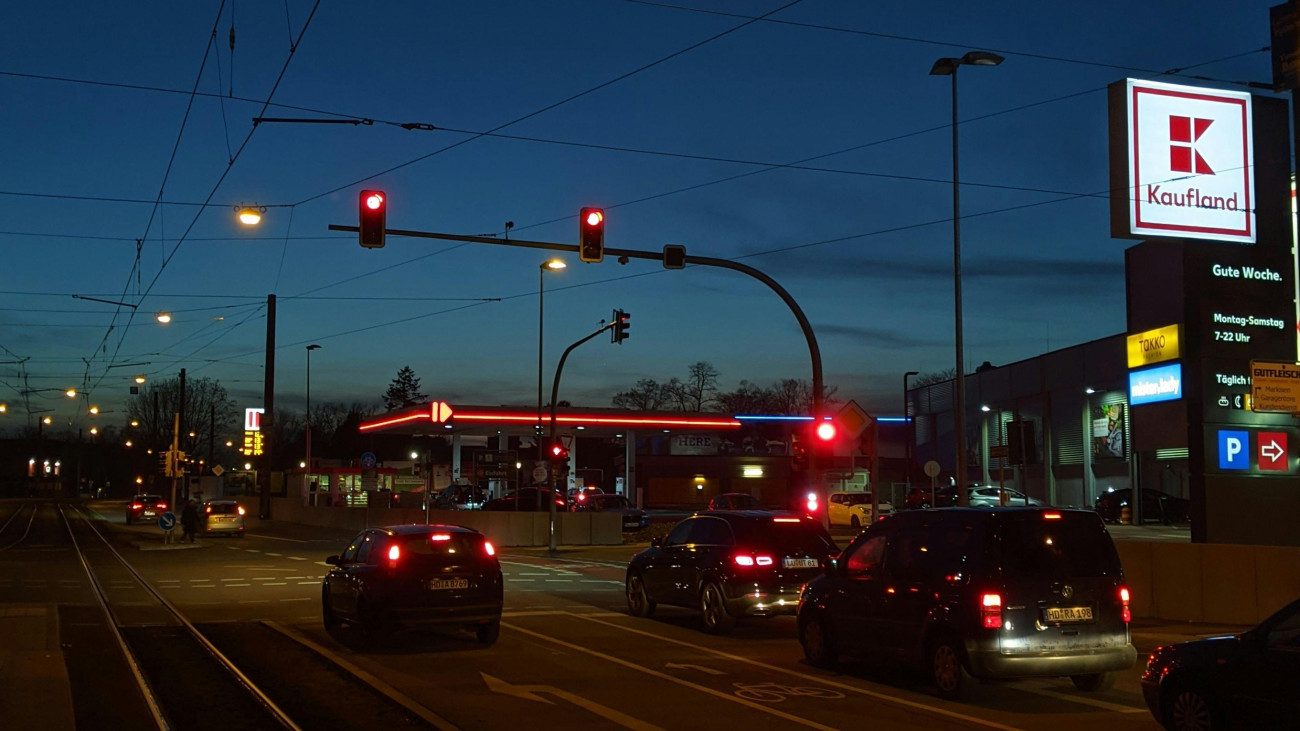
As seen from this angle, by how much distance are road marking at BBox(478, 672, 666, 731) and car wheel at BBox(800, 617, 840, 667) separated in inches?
125

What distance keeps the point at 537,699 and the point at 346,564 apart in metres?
5.79

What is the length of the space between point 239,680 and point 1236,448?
17.6 meters

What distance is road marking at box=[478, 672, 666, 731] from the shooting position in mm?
9781

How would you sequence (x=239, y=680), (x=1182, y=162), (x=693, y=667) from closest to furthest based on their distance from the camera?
(x=239, y=680), (x=693, y=667), (x=1182, y=162)

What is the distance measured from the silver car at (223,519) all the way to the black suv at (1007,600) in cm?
4154

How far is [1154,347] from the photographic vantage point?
936 inches

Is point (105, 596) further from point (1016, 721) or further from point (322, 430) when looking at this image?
point (322, 430)

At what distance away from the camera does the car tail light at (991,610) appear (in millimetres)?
10719

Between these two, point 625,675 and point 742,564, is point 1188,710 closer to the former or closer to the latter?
point 625,675

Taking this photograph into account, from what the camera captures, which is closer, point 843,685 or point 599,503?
point 843,685

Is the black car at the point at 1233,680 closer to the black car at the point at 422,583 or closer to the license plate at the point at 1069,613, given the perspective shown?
the license plate at the point at 1069,613

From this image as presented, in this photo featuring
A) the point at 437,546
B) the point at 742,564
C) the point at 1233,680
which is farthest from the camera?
the point at 742,564

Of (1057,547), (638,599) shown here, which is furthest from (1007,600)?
(638,599)

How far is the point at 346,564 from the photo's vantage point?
627 inches
